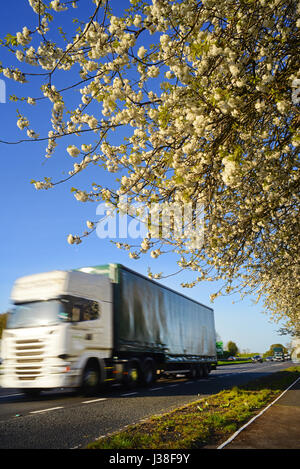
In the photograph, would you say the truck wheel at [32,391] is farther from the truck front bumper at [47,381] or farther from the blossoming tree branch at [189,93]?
the blossoming tree branch at [189,93]

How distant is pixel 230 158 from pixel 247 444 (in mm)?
3798

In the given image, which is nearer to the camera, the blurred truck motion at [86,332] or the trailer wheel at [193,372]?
the blurred truck motion at [86,332]

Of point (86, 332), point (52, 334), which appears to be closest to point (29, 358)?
point (52, 334)

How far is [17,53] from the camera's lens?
15.6 feet

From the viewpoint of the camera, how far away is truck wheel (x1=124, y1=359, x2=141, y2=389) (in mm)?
12453

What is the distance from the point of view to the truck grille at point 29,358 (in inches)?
379

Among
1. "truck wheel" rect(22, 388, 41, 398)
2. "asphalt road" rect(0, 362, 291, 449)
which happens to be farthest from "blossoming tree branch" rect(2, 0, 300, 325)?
"truck wheel" rect(22, 388, 41, 398)

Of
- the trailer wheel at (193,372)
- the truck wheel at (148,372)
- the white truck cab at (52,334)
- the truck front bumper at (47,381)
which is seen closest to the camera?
the truck front bumper at (47,381)

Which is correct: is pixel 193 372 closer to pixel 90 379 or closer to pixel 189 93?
pixel 90 379

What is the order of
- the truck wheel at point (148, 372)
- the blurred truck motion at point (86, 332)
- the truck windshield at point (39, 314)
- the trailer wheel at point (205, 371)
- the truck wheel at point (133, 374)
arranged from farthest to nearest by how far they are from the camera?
the trailer wheel at point (205, 371) → the truck wheel at point (148, 372) → the truck wheel at point (133, 374) → the truck windshield at point (39, 314) → the blurred truck motion at point (86, 332)

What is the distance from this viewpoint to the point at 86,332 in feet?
34.8

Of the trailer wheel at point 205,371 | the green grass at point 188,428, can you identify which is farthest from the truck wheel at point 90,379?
the trailer wheel at point 205,371

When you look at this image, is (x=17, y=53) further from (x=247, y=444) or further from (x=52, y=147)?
(x=247, y=444)

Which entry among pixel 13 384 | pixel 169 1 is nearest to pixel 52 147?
pixel 169 1
